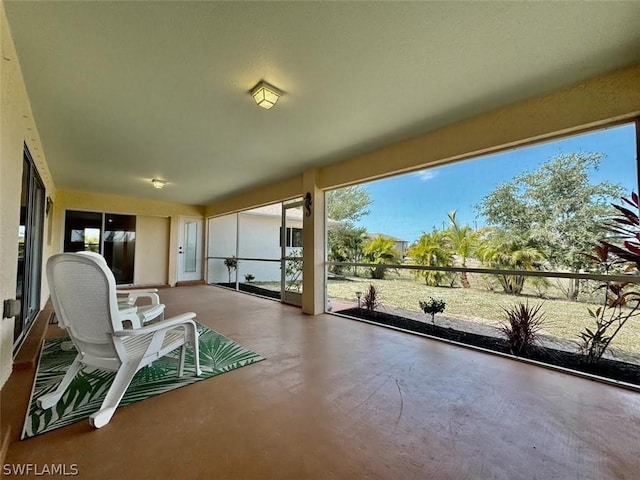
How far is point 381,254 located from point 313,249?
1.19m

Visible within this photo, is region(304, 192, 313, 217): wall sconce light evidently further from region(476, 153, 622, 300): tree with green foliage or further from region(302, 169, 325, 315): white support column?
Result: region(476, 153, 622, 300): tree with green foliage

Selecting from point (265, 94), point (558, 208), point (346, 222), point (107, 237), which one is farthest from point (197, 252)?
point (558, 208)

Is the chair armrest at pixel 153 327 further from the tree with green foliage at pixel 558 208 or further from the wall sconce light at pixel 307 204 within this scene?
the tree with green foliage at pixel 558 208

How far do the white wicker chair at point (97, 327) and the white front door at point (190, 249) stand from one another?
6660mm

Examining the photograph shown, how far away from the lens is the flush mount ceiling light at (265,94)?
7.52 ft

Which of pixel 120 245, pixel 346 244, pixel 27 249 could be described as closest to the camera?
pixel 27 249

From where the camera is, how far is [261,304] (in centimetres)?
560

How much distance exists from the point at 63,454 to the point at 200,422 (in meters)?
0.68

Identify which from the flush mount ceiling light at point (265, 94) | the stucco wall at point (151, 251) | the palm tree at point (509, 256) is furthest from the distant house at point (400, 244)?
the stucco wall at point (151, 251)

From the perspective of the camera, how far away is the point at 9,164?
1.98 metres

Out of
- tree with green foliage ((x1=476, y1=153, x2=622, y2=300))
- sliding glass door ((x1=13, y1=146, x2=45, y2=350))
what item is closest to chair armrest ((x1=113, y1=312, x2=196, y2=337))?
sliding glass door ((x1=13, y1=146, x2=45, y2=350))

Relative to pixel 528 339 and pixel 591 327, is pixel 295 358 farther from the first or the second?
pixel 591 327

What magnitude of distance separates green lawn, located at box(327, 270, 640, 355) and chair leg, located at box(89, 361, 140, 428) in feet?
11.7

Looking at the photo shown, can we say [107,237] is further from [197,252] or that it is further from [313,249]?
[313,249]
